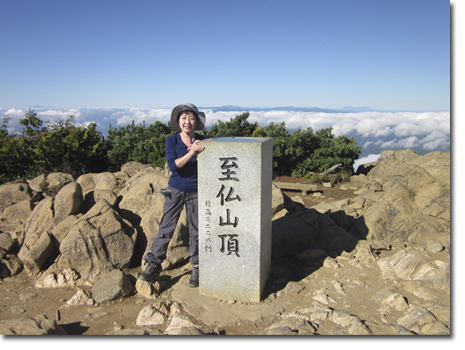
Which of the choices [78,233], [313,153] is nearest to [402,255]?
[78,233]

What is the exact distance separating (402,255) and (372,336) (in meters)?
1.96

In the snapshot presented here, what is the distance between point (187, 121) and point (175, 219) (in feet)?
4.34

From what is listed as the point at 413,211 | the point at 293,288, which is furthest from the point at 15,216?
the point at 413,211

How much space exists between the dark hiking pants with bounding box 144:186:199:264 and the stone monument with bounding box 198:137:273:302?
0.31m

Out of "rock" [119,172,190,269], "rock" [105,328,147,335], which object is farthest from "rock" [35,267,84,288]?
"rock" [105,328,147,335]

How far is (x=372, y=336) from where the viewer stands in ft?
11.4

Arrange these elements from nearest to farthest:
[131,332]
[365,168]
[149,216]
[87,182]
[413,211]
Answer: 1. [131,332]
2. [149,216]
3. [413,211]
4. [87,182]
5. [365,168]

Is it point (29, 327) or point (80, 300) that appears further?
point (80, 300)

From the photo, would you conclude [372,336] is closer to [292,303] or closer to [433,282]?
[292,303]

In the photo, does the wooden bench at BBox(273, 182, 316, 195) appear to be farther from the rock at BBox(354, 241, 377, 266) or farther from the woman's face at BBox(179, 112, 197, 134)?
the woman's face at BBox(179, 112, 197, 134)

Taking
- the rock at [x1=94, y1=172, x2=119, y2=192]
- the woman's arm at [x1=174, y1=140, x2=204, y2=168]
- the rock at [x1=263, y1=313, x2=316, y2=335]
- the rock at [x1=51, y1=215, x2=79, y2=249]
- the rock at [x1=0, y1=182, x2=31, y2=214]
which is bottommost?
the rock at [x1=263, y1=313, x2=316, y2=335]

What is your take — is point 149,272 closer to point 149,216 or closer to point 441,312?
point 149,216

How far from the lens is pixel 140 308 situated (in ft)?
14.2

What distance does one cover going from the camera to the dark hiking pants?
4.57 metres
